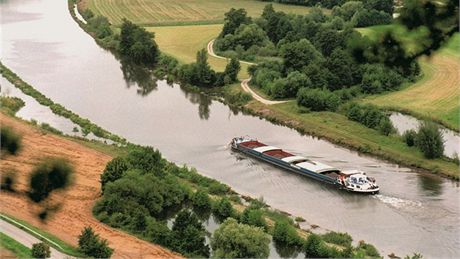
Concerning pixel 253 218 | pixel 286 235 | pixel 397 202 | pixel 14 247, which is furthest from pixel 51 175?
pixel 397 202

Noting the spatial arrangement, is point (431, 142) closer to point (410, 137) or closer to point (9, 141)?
point (410, 137)

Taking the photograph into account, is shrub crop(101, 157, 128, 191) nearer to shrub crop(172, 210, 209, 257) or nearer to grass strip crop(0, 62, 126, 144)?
shrub crop(172, 210, 209, 257)

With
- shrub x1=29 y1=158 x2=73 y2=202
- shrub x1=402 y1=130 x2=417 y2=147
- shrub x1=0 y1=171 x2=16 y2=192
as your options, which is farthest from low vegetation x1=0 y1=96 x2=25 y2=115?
shrub x1=29 y1=158 x2=73 y2=202

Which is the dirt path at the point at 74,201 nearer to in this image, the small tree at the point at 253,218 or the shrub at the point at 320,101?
the small tree at the point at 253,218

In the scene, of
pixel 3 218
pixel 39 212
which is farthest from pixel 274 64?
pixel 39 212

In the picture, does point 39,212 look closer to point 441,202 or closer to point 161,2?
point 441,202
